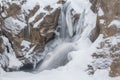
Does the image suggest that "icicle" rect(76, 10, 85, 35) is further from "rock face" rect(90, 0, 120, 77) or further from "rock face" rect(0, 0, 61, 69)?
"rock face" rect(90, 0, 120, 77)

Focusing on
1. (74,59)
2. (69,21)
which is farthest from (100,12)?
(69,21)

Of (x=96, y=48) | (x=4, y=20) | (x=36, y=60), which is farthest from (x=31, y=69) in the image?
(x=96, y=48)

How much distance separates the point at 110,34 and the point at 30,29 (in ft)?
17.0

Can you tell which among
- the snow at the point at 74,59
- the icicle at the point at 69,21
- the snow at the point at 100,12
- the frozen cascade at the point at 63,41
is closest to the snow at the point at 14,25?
the snow at the point at 74,59

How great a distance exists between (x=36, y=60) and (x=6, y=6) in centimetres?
296

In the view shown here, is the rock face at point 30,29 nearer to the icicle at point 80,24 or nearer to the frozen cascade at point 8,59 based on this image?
the frozen cascade at point 8,59

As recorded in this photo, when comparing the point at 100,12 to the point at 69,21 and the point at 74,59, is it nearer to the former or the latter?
the point at 74,59

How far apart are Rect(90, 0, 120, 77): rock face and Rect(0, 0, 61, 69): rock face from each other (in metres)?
3.50

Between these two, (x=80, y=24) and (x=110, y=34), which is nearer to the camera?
(x=110, y=34)

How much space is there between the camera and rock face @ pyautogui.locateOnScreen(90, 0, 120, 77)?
16375 mm

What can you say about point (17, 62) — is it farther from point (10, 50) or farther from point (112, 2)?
point (112, 2)

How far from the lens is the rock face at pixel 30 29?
2105 centimetres

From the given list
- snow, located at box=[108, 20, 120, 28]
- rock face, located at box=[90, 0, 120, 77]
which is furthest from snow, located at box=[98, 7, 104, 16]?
snow, located at box=[108, 20, 120, 28]

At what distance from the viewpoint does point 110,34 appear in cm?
1708
